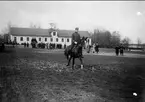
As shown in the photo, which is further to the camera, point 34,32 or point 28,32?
point 34,32

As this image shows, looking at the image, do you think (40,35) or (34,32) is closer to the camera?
(40,35)

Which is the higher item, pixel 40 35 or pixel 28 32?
pixel 28 32

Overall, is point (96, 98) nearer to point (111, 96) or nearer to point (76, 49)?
point (111, 96)

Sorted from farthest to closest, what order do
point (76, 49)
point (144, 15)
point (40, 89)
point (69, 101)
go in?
point (76, 49) → point (144, 15) → point (40, 89) → point (69, 101)

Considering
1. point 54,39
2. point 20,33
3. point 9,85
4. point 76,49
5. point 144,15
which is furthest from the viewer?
point 54,39

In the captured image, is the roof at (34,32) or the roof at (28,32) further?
the roof at (34,32)

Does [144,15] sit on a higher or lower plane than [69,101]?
higher

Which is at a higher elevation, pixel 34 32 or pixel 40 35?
pixel 34 32

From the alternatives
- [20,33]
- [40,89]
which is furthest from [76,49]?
[20,33]

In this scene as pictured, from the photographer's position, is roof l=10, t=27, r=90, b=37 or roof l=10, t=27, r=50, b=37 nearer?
roof l=10, t=27, r=50, b=37

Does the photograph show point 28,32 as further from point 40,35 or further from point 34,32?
point 40,35

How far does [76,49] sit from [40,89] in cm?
448

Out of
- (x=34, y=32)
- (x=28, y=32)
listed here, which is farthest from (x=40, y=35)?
(x=28, y=32)

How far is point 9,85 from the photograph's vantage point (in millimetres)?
4684
